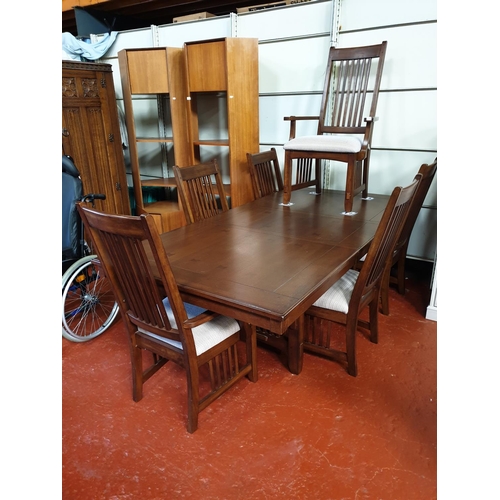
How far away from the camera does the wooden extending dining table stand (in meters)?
1.38

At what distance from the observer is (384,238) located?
1760 mm

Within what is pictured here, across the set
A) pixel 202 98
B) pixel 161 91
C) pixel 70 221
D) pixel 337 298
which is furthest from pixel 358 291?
pixel 202 98

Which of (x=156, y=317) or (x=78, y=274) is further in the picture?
(x=78, y=274)

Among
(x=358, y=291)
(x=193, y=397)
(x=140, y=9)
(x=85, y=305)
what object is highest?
(x=140, y=9)

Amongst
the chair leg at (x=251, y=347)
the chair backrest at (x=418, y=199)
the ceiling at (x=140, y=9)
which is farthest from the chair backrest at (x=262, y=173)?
the ceiling at (x=140, y=9)

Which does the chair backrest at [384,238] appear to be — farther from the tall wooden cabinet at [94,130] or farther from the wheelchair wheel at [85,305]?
the tall wooden cabinet at [94,130]

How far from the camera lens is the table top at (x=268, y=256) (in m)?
1.38

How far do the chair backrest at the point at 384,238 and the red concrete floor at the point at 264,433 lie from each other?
1.61ft

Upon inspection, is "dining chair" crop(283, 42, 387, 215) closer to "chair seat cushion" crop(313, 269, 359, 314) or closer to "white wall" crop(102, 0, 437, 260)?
"white wall" crop(102, 0, 437, 260)

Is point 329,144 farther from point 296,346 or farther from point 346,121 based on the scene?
point 296,346

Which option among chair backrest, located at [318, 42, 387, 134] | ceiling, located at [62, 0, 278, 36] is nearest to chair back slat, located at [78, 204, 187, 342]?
chair backrest, located at [318, 42, 387, 134]

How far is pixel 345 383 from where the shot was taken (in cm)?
197

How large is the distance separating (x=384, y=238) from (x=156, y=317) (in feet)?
3.38

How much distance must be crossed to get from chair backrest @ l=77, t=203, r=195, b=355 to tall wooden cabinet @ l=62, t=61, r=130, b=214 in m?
2.21
